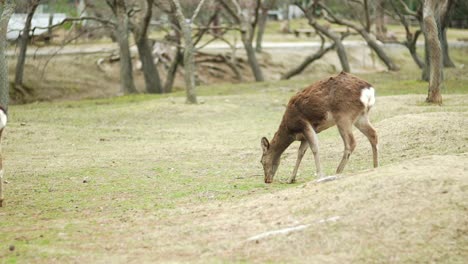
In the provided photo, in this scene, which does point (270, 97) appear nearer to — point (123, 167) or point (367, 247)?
point (123, 167)

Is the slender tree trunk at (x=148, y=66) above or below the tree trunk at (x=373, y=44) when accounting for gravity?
above

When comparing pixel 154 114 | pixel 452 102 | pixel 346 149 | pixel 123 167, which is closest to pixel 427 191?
pixel 346 149

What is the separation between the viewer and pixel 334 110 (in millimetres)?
10766

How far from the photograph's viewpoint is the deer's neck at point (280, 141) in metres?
11.4

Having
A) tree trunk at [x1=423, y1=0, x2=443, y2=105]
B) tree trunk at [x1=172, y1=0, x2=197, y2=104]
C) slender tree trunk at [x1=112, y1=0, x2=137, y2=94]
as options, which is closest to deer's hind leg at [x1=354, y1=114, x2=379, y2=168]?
tree trunk at [x1=423, y1=0, x2=443, y2=105]

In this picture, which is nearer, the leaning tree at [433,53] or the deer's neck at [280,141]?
the deer's neck at [280,141]

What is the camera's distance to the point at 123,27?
2653 cm

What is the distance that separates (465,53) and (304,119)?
105 feet

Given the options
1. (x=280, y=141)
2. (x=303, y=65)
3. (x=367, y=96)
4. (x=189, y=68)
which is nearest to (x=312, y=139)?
(x=280, y=141)

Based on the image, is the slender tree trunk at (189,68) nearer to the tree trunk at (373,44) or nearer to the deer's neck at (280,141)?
the tree trunk at (373,44)

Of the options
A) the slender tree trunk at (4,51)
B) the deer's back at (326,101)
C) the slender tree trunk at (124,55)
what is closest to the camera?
the deer's back at (326,101)

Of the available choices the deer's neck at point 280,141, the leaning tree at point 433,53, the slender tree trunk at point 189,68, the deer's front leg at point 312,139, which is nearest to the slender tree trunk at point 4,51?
the slender tree trunk at point 189,68

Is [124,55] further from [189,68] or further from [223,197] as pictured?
[223,197]

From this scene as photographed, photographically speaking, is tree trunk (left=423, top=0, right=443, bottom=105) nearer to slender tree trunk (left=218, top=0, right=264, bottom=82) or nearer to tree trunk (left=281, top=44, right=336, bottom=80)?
slender tree trunk (left=218, top=0, right=264, bottom=82)
